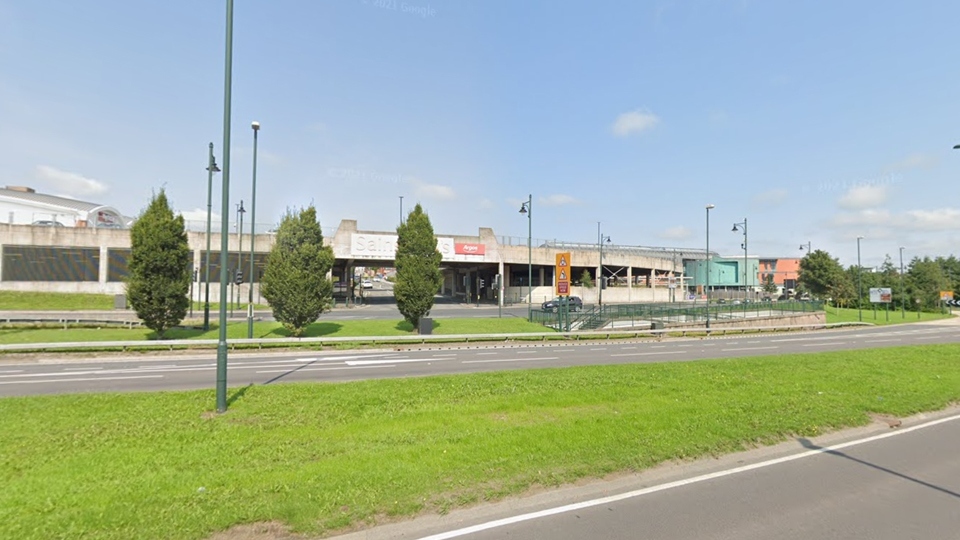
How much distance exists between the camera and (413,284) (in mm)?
24203

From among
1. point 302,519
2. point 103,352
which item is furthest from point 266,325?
point 302,519

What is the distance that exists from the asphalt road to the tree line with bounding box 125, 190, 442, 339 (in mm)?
2756

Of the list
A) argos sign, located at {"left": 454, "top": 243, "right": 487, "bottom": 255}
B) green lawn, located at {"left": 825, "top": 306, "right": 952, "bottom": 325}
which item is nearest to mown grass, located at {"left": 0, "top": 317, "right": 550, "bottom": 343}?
argos sign, located at {"left": 454, "top": 243, "right": 487, "bottom": 255}

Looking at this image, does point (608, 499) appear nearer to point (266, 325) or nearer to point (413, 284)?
point (413, 284)

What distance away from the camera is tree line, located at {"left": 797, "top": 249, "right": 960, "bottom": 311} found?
50.2m


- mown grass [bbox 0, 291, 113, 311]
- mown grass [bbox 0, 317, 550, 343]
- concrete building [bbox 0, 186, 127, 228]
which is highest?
concrete building [bbox 0, 186, 127, 228]

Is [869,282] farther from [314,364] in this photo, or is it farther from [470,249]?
[314,364]

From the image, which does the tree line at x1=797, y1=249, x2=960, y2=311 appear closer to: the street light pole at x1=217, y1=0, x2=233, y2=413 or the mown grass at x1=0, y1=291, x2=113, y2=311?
the street light pole at x1=217, y1=0, x2=233, y2=413

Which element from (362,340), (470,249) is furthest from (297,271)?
(470,249)

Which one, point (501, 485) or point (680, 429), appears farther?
point (680, 429)

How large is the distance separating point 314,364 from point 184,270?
386 inches

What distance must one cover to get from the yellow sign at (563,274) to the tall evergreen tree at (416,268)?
7.93m

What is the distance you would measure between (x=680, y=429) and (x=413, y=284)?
740 inches

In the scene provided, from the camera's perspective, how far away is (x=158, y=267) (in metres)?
19.3
